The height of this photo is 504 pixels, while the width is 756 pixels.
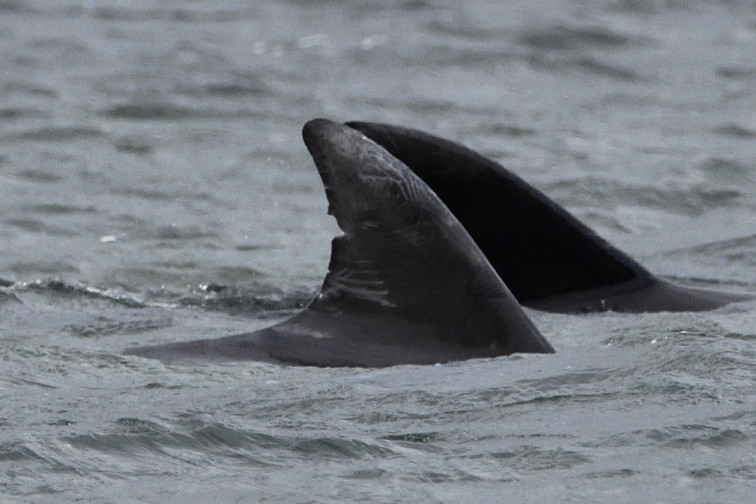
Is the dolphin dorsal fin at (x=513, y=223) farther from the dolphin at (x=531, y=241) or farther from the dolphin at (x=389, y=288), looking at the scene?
the dolphin at (x=389, y=288)

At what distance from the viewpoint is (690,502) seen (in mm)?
4621

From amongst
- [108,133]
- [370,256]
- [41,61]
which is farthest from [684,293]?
[41,61]

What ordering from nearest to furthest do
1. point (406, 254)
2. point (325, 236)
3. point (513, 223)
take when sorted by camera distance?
point (406, 254)
point (513, 223)
point (325, 236)

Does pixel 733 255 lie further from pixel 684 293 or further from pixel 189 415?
pixel 189 415

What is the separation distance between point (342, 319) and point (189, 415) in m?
0.71

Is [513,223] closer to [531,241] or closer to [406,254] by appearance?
[531,241]

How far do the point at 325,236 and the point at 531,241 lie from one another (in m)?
3.03

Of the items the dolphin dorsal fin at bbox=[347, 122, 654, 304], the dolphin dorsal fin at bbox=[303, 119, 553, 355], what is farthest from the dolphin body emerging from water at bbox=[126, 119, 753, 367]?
the dolphin dorsal fin at bbox=[347, 122, 654, 304]

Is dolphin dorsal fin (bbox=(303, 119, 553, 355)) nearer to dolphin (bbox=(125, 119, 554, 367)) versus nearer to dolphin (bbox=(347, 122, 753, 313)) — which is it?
dolphin (bbox=(125, 119, 554, 367))

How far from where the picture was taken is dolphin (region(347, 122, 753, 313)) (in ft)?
21.4

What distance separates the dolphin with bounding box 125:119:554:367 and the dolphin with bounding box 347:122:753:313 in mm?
602

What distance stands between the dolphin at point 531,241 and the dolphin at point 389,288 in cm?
60

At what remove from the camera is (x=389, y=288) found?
5.82 meters

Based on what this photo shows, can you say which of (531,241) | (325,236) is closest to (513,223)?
(531,241)
